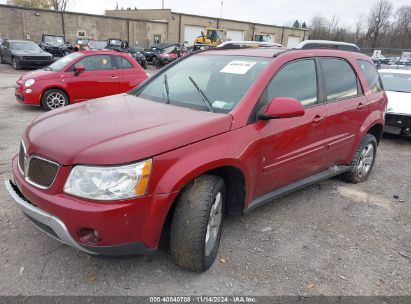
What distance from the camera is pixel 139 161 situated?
2.30 m

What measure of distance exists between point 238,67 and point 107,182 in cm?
182

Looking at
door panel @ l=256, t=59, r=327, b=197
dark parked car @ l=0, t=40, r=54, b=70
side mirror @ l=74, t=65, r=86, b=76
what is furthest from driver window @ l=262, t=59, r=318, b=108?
dark parked car @ l=0, t=40, r=54, b=70

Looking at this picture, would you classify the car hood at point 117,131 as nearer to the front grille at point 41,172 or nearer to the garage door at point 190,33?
the front grille at point 41,172

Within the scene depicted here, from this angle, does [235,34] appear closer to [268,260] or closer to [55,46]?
[55,46]

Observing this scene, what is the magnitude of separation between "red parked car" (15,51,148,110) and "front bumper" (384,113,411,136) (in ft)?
20.6

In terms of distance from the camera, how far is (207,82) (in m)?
3.43

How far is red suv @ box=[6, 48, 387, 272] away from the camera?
2.30 metres

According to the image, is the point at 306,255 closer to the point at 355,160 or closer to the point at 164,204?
the point at 164,204

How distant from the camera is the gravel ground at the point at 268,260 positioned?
2680 mm

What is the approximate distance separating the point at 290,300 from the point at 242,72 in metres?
2.02

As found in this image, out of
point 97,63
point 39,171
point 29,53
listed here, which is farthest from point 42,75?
point 29,53

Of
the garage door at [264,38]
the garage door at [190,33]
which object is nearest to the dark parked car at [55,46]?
the garage door at [190,33]

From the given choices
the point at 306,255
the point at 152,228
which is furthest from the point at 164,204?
the point at 306,255

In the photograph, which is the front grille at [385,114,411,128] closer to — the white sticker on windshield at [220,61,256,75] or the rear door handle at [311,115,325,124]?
the rear door handle at [311,115,325,124]
